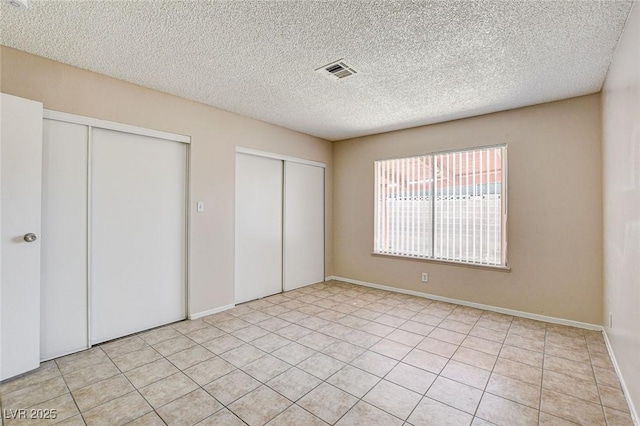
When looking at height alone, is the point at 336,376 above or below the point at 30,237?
below

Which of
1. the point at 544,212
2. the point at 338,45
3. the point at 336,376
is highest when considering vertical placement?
the point at 338,45

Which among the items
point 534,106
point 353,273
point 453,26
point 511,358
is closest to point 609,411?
point 511,358

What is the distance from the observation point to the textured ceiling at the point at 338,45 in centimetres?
190

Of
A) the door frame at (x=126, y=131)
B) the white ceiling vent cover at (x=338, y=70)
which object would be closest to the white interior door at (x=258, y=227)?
the door frame at (x=126, y=131)

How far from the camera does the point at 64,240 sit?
257 centimetres

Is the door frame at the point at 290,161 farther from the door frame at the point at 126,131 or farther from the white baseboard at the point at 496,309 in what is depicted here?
the white baseboard at the point at 496,309

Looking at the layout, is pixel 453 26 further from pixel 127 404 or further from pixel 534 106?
pixel 127 404

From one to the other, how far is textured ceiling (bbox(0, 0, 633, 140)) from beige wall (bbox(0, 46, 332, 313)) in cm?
14

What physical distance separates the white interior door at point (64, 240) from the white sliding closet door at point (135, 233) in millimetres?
94

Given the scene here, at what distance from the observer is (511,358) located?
2.54m

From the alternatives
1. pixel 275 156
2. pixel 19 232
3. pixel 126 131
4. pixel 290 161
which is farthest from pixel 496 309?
pixel 19 232

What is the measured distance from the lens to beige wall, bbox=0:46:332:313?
8.11 ft

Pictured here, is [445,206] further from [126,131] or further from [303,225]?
[126,131]

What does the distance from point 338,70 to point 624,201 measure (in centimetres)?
243
